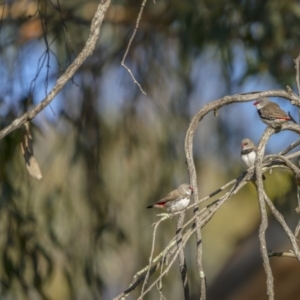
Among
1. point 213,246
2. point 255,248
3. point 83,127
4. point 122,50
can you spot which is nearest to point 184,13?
point 122,50

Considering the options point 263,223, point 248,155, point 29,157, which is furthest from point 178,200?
point 263,223

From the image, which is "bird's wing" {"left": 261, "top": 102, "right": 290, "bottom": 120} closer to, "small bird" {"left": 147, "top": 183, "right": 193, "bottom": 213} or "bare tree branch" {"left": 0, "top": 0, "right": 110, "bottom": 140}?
"small bird" {"left": 147, "top": 183, "right": 193, "bottom": 213}

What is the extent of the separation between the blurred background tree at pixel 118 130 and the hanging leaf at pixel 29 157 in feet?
2.32

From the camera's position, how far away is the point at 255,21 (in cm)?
419

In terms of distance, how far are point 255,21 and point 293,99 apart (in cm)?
249

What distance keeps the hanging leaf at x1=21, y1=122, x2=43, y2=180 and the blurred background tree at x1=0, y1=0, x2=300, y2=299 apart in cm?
71

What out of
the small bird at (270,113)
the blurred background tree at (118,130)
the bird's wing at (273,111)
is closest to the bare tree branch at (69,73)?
the small bird at (270,113)

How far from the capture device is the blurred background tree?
384 centimetres

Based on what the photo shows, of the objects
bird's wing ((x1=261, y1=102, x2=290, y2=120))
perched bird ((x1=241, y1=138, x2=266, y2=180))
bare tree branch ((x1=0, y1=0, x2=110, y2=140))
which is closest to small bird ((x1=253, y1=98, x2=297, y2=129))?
bird's wing ((x1=261, y1=102, x2=290, y2=120))

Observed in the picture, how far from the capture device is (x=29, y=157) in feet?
9.80

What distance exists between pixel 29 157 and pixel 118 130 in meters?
1.11

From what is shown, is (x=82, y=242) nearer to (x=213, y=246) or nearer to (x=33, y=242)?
(x=33, y=242)

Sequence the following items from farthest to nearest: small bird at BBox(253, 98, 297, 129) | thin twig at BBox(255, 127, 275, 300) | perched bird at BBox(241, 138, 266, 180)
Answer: perched bird at BBox(241, 138, 266, 180) → small bird at BBox(253, 98, 297, 129) → thin twig at BBox(255, 127, 275, 300)

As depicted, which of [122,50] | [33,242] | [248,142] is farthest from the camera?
[122,50]
